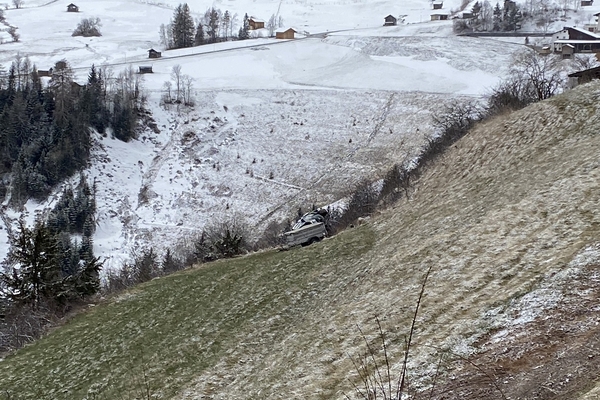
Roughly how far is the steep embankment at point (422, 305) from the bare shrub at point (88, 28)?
108m

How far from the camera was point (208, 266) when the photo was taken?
2334cm

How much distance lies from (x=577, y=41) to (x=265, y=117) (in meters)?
51.9

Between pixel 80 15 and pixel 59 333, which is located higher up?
pixel 80 15

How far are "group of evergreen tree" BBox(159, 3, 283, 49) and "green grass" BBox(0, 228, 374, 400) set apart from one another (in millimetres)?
92560

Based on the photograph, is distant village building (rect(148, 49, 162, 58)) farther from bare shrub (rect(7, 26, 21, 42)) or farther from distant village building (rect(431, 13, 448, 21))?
A: distant village building (rect(431, 13, 448, 21))

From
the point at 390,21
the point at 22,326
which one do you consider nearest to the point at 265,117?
the point at 22,326

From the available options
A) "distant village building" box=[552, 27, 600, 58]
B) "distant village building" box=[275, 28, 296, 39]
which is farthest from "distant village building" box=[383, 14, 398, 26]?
"distant village building" box=[552, 27, 600, 58]

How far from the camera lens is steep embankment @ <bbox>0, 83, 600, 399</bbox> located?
31.5 feet

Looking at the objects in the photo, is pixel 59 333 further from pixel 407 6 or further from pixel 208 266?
pixel 407 6

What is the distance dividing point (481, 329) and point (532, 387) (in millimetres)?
2207

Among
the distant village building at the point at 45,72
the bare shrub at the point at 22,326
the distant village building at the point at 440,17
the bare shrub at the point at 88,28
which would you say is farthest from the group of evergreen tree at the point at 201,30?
the bare shrub at the point at 22,326

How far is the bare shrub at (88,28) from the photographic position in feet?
379

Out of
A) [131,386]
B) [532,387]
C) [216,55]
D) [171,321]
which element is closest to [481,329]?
[532,387]

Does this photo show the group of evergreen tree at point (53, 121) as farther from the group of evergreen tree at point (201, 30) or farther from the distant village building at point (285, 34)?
the distant village building at point (285, 34)
